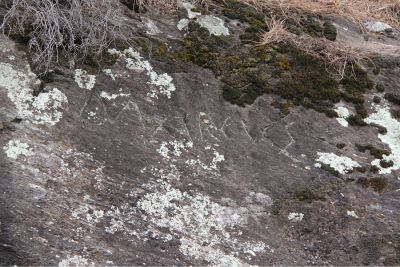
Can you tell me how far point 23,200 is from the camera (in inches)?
129

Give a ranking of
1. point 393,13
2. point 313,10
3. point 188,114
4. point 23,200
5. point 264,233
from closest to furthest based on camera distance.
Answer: point 23,200
point 264,233
point 188,114
point 313,10
point 393,13

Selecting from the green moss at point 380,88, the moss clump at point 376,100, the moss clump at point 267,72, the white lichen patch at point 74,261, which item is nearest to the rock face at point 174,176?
the white lichen patch at point 74,261

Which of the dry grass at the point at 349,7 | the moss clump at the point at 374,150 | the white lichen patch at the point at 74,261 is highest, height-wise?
the dry grass at the point at 349,7

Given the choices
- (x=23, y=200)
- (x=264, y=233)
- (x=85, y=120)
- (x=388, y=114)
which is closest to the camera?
(x=23, y=200)

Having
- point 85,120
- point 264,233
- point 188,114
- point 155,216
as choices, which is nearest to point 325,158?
point 264,233

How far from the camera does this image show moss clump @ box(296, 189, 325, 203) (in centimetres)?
368

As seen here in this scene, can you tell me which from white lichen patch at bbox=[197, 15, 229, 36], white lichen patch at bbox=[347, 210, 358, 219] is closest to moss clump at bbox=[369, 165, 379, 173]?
white lichen patch at bbox=[347, 210, 358, 219]

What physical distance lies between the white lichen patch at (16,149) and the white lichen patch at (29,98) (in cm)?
22

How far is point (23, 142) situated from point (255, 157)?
1727mm

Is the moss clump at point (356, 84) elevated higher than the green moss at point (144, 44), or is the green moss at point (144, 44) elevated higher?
the moss clump at point (356, 84)

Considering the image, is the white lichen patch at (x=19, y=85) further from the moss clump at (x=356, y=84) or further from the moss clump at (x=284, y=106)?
the moss clump at (x=356, y=84)

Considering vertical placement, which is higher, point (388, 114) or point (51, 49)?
point (388, 114)

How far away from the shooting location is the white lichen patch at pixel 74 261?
313 cm

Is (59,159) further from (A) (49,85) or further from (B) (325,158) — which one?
(B) (325,158)
